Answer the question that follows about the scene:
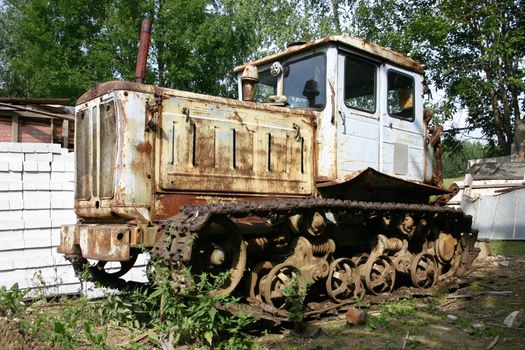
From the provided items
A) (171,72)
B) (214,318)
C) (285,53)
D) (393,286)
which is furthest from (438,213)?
(171,72)

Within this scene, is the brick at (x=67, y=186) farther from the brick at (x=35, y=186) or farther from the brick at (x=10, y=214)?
the brick at (x=10, y=214)

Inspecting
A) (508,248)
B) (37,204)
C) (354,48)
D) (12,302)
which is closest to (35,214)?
(37,204)

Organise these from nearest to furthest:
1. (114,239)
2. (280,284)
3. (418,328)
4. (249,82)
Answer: (114,239) < (418,328) < (280,284) < (249,82)

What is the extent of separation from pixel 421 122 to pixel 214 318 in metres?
4.62

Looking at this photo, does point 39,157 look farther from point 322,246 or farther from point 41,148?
point 322,246

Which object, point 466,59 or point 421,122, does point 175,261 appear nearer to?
point 421,122

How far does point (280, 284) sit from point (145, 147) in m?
1.95

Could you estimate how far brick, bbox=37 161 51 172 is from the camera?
26.1 ft

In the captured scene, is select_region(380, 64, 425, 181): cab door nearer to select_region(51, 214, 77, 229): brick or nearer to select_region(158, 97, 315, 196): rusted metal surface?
select_region(158, 97, 315, 196): rusted metal surface

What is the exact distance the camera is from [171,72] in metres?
24.5

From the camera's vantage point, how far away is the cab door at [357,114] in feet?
20.5

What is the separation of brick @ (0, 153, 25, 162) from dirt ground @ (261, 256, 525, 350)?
5057 millimetres

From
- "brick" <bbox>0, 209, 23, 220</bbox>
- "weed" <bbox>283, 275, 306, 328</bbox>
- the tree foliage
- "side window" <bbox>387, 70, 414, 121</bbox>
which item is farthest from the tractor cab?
the tree foliage

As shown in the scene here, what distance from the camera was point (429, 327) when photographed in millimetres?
5223
